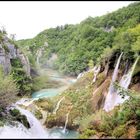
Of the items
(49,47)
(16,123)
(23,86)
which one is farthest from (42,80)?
(49,47)

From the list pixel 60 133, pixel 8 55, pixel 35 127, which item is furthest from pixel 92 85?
pixel 8 55

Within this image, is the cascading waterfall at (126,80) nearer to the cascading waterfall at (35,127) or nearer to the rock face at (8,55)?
the cascading waterfall at (35,127)

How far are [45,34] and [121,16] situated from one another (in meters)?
37.1

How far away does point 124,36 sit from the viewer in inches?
1369

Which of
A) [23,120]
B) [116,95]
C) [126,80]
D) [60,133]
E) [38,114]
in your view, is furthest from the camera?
[38,114]

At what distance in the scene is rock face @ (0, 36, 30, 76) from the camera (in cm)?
4659

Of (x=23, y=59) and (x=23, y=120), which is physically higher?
(x=23, y=59)

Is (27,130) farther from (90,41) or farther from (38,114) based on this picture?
(90,41)

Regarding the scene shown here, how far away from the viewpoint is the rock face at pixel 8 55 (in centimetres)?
4659

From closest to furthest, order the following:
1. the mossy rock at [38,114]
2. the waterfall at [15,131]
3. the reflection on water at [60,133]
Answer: the waterfall at [15,131] < the reflection on water at [60,133] < the mossy rock at [38,114]

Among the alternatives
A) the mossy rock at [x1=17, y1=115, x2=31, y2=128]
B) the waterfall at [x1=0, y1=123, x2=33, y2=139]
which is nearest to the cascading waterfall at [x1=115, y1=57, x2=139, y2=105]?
the mossy rock at [x1=17, y1=115, x2=31, y2=128]

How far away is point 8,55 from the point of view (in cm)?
4959

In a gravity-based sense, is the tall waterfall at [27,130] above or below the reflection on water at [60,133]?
above

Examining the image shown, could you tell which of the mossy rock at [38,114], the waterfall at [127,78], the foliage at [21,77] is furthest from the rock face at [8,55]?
the waterfall at [127,78]
